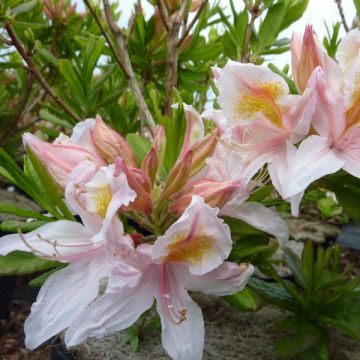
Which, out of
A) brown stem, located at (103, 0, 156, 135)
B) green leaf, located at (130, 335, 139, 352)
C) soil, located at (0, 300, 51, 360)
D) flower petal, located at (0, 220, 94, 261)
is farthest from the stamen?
soil, located at (0, 300, 51, 360)

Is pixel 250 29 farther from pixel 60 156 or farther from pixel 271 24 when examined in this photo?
pixel 60 156

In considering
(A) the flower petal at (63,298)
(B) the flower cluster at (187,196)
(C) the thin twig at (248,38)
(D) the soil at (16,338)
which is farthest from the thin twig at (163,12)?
(D) the soil at (16,338)

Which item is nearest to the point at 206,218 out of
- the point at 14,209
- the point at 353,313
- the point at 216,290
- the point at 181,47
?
the point at 216,290

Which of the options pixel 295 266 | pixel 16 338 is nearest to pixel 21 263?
pixel 295 266

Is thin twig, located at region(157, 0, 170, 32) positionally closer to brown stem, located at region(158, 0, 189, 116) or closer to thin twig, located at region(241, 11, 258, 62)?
brown stem, located at region(158, 0, 189, 116)

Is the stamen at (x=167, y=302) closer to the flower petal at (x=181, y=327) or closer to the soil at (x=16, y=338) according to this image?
the flower petal at (x=181, y=327)

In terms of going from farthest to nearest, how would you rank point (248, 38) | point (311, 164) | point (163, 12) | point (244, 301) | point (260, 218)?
point (248, 38), point (163, 12), point (244, 301), point (260, 218), point (311, 164)

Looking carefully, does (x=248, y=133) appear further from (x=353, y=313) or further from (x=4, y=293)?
(x=4, y=293)
